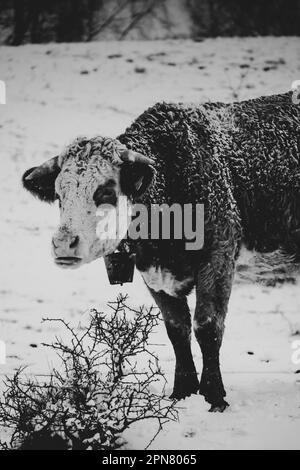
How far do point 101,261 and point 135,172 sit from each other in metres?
5.33

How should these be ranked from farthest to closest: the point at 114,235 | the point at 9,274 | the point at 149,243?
the point at 9,274 < the point at 149,243 < the point at 114,235

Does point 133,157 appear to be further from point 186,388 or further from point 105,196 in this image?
point 186,388

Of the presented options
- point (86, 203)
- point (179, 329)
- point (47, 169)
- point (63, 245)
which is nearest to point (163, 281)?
point (179, 329)

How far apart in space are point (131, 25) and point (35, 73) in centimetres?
264

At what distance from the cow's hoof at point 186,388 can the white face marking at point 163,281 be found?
693 millimetres

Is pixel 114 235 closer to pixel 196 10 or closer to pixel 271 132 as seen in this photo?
pixel 271 132

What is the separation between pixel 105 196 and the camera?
4.84 metres

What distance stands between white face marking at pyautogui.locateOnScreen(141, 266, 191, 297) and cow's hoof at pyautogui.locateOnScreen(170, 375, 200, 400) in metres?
0.69

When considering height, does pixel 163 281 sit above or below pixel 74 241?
below

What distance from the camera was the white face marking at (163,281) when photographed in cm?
533

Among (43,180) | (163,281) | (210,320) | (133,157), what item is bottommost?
(210,320)

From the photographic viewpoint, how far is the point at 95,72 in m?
13.0

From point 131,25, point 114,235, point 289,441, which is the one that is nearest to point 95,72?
point 131,25

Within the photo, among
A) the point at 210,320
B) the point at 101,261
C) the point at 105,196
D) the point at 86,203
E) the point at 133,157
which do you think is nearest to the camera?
the point at 86,203
